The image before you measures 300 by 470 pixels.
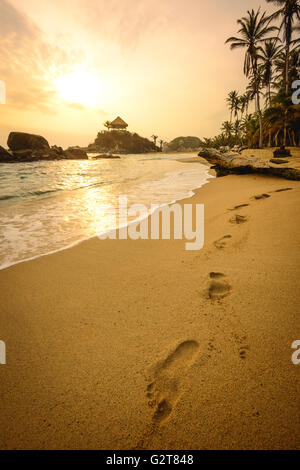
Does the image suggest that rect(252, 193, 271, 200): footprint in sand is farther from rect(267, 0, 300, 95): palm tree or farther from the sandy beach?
rect(267, 0, 300, 95): palm tree

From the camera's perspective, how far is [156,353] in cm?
132

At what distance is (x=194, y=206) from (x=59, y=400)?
14.7 ft

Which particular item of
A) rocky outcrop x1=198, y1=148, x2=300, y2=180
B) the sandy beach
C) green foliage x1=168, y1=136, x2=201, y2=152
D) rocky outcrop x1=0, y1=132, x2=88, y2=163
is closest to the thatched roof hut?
green foliage x1=168, y1=136, x2=201, y2=152

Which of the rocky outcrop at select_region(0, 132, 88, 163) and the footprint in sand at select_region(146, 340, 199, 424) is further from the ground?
the rocky outcrop at select_region(0, 132, 88, 163)

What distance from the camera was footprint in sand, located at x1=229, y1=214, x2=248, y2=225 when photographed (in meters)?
3.38

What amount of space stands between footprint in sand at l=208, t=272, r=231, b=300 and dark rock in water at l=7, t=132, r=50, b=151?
5765 centimetres

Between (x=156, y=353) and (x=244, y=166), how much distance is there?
8.64m

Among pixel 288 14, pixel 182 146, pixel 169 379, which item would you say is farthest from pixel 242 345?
pixel 182 146

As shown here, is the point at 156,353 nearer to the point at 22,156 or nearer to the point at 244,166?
the point at 244,166

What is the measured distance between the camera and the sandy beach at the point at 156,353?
98 centimetres

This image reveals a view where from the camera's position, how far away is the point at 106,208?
5551 mm

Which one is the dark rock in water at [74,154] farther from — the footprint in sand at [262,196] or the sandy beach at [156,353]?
the sandy beach at [156,353]

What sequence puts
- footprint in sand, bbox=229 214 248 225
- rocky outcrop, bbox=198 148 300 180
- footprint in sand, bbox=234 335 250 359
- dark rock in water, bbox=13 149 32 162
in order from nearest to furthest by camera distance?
footprint in sand, bbox=234 335 250 359 < footprint in sand, bbox=229 214 248 225 < rocky outcrop, bbox=198 148 300 180 < dark rock in water, bbox=13 149 32 162

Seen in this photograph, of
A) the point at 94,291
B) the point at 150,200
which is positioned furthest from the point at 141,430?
the point at 150,200
